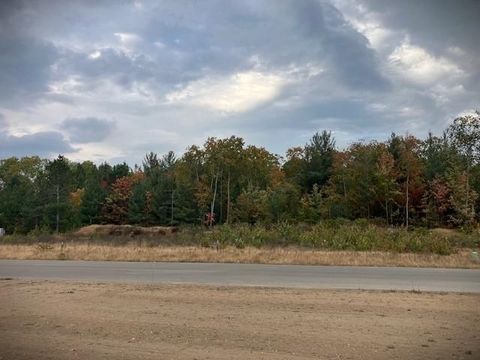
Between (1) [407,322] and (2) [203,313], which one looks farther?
(2) [203,313]

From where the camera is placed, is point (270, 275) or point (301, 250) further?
point (301, 250)

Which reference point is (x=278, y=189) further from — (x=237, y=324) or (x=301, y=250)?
(x=237, y=324)

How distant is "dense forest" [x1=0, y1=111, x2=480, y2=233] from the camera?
177 feet

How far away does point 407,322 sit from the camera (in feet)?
29.9

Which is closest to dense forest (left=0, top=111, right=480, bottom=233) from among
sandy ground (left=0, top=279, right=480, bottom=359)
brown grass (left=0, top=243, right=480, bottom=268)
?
brown grass (left=0, top=243, right=480, bottom=268)

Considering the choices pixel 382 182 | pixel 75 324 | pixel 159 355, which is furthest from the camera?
pixel 382 182

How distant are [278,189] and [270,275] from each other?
44982mm

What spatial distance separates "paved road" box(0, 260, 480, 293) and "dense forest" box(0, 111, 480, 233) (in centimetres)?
2052

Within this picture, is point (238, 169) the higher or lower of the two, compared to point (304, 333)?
higher

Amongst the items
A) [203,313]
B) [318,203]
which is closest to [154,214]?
[318,203]

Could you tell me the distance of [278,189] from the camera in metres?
62.0

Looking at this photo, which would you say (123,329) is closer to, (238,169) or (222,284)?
(222,284)

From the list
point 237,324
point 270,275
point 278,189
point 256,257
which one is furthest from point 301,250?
point 278,189

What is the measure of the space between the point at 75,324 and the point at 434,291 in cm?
869
